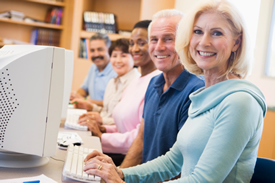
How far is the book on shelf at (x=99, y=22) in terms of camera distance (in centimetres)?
454

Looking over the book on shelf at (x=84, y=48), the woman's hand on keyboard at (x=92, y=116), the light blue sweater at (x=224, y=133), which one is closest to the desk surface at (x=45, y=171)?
the light blue sweater at (x=224, y=133)

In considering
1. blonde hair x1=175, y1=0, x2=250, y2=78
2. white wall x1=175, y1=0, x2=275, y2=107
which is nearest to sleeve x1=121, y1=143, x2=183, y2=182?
blonde hair x1=175, y1=0, x2=250, y2=78

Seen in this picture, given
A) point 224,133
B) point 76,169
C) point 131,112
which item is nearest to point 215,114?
point 224,133

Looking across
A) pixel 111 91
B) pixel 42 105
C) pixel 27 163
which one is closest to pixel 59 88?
pixel 42 105

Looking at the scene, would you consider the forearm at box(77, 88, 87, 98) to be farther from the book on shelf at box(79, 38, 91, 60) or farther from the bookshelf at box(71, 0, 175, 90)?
the book on shelf at box(79, 38, 91, 60)

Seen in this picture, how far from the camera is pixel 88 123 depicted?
196cm

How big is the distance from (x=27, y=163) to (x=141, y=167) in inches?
15.9

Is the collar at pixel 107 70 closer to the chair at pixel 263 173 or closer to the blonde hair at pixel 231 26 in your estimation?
the blonde hair at pixel 231 26

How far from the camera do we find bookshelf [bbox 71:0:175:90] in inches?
166

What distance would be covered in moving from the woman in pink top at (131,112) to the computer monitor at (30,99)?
0.80 metres

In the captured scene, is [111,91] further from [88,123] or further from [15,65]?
[15,65]

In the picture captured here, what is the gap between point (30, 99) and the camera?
107 cm

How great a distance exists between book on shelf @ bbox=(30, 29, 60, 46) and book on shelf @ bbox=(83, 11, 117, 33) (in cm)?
65

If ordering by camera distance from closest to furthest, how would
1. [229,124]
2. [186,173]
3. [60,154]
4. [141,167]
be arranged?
[229,124] → [186,173] → [141,167] → [60,154]
